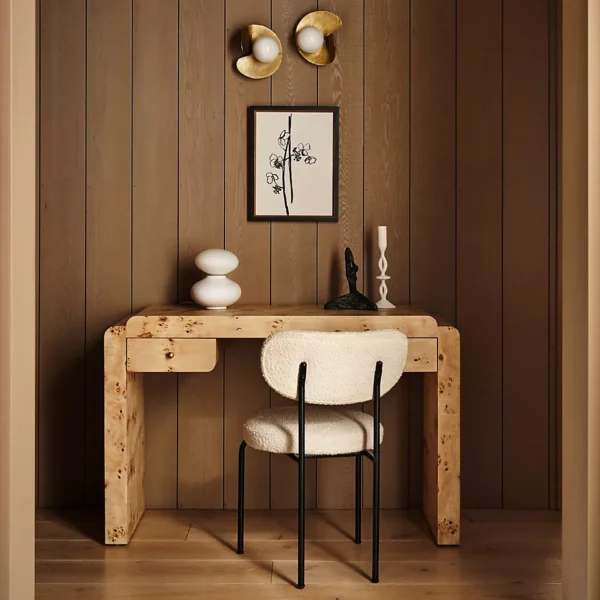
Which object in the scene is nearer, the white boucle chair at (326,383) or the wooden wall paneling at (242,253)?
the white boucle chair at (326,383)

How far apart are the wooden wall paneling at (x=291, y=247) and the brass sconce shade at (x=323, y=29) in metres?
0.03

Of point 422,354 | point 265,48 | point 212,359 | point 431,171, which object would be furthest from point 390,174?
point 212,359

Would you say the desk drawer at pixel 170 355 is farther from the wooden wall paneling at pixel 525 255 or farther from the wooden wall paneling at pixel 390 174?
the wooden wall paneling at pixel 525 255

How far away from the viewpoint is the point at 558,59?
9.92ft

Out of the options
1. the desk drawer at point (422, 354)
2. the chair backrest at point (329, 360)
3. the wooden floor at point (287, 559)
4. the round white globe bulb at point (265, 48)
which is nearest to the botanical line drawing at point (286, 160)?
the round white globe bulb at point (265, 48)

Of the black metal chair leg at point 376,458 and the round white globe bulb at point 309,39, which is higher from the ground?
the round white globe bulb at point 309,39

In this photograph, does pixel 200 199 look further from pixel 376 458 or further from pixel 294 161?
pixel 376 458

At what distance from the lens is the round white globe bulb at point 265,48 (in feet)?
9.71

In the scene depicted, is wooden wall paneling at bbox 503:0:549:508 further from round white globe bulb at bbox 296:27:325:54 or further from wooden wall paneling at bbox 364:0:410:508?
round white globe bulb at bbox 296:27:325:54

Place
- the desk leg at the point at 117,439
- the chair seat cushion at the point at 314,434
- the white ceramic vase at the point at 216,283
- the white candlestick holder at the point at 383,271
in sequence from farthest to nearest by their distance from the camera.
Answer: the white candlestick holder at the point at 383,271 → the white ceramic vase at the point at 216,283 → the desk leg at the point at 117,439 → the chair seat cushion at the point at 314,434

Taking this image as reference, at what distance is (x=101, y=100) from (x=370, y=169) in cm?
108

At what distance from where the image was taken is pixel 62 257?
3.07m

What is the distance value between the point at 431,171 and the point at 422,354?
828 millimetres
